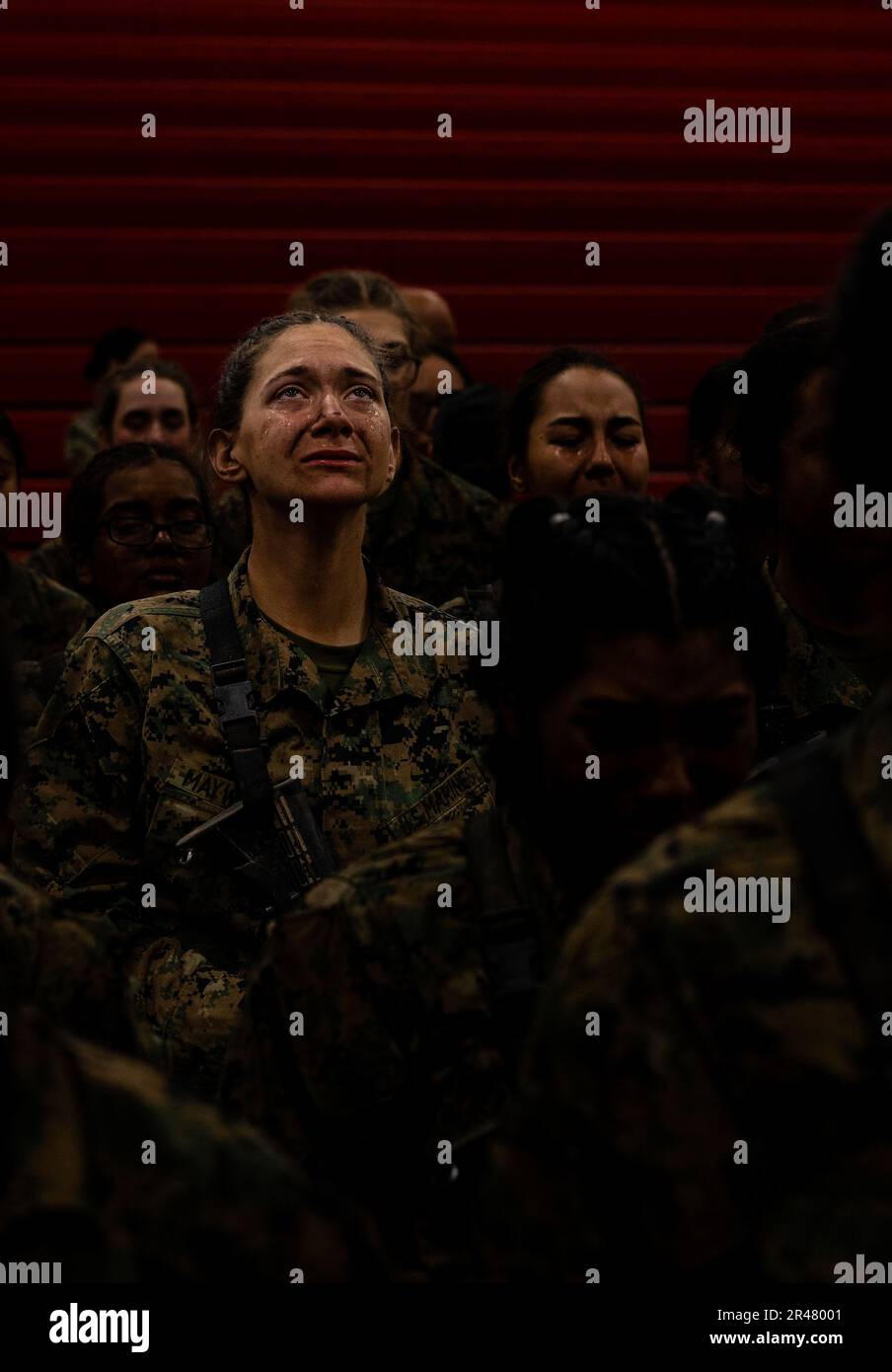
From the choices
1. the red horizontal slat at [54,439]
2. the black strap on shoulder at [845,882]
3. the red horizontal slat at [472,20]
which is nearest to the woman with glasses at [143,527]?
the black strap on shoulder at [845,882]

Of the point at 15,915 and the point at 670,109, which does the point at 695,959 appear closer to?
the point at 15,915

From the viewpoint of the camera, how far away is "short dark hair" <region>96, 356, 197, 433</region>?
210 inches

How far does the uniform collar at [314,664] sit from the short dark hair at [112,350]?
477 cm

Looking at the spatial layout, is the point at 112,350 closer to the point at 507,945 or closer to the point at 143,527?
the point at 143,527

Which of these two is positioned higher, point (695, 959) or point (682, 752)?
point (682, 752)

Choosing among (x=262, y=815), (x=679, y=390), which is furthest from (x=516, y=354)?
(x=262, y=815)

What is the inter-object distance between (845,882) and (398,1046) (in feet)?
2.69

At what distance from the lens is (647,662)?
1.72 metres

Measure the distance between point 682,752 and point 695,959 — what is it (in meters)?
0.69

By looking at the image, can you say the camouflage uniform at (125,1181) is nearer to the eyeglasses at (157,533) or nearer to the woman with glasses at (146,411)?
the eyeglasses at (157,533)

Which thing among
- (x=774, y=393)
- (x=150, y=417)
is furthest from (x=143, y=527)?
(x=150, y=417)

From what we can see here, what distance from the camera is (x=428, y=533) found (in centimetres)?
420

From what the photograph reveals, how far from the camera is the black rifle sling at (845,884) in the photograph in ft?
3.11
